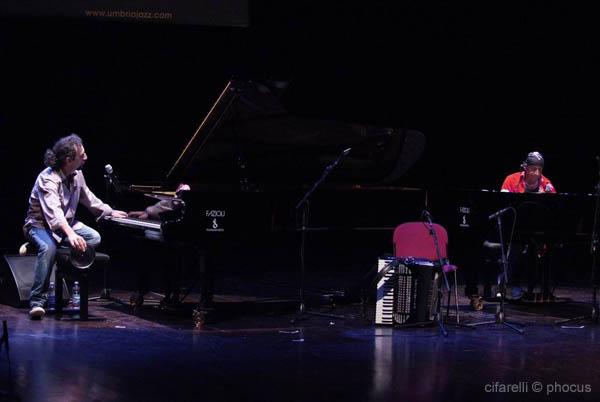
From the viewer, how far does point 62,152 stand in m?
6.82

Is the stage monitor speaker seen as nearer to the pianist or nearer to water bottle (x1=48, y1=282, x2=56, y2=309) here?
water bottle (x1=48, y1=282, x2=56, y2=309)

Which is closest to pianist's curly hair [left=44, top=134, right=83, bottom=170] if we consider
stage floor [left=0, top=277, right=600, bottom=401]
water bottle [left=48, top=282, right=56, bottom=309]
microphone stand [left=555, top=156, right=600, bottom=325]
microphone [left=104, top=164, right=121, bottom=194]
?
microphone [left=104, top=164, right=121, bottom=194]

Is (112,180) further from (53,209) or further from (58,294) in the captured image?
(58,294)

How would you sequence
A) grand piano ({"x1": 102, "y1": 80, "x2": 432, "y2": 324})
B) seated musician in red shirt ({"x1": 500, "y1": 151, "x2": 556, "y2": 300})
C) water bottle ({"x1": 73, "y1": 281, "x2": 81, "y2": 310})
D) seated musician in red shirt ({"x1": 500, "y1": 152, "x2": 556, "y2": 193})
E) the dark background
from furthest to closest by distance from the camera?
the dark background
seated musician in red shirt ({"x1": 500, "y1": 152, "x2": 556, "y2": 193})
seated musician in red shirt ({"x1": 500, "y1": 151, "x2": 556, "y2": 300})
water bottle ({"x1": 73, "y1": 281, "x2": 81, "y2": 310})
grand piano ({"x1": 102, "y1": 80, "x2": 432, "y2": 324})

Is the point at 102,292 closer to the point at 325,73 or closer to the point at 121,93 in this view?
the point at 121,93

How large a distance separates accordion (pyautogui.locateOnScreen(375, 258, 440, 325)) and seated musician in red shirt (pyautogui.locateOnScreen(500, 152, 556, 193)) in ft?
5.82

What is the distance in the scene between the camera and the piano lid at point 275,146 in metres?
7.26

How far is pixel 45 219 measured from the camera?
6.82 metres

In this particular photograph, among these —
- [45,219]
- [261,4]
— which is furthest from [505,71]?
[45,219]

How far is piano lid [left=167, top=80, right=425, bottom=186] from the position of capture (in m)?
7.26

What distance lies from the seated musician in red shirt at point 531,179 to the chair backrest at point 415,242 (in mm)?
1392

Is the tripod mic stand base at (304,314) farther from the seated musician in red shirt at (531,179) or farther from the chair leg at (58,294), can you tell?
the seated musician in red shirt at (531,179)

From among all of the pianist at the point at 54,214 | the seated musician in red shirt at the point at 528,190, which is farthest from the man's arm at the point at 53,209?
the seated musician in red shirt at the point at 528,190

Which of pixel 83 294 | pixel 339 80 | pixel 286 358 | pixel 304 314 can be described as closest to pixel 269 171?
pixel 304 314
